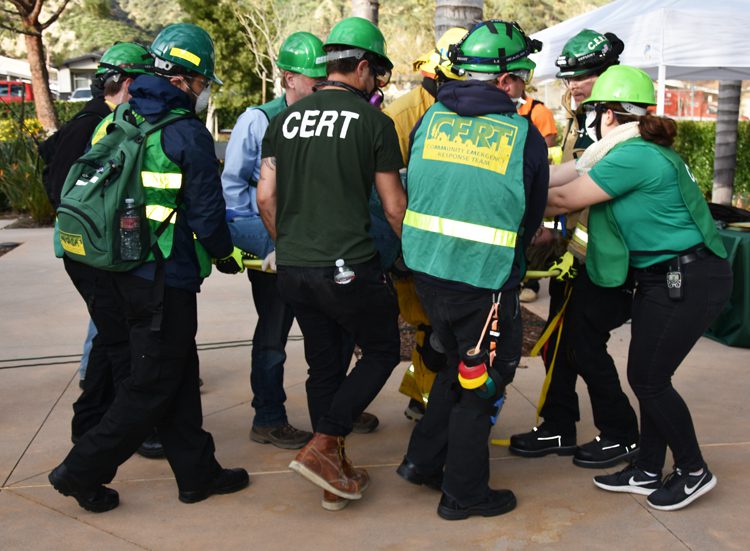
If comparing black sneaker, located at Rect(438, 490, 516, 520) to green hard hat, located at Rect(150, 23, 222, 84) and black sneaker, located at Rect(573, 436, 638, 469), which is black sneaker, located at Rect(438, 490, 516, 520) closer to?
black sneaker, located at Rect(573, 436, 638, 469)

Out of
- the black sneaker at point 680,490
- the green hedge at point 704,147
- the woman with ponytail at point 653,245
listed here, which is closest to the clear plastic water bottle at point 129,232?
the woman with ponytail at point 653,245

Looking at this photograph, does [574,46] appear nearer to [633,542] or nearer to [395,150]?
[395,150]

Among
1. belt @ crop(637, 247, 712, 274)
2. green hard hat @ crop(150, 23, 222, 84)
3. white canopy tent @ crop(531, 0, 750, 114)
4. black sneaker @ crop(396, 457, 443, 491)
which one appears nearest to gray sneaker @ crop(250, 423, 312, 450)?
black sneaker @ crop(396, 457, 443, 491)

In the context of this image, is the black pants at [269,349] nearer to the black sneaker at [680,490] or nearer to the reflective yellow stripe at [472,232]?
the reflective yellow stripe at [472,232]

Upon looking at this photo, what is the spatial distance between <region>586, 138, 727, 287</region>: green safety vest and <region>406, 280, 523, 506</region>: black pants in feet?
1.40

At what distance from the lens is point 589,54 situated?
4.61m

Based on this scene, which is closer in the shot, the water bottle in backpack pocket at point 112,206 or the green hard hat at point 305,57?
the water bottle in backpack pocket at point 112,206

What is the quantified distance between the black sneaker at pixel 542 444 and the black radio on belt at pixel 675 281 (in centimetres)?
111

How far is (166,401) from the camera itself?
3.85m

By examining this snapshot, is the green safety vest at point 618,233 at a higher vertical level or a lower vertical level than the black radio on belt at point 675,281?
higher

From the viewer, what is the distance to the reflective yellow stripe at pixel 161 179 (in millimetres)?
3697

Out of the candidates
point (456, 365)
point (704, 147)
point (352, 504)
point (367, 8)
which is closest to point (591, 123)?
point (456, 365)

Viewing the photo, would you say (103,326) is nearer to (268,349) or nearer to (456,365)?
(268,349)

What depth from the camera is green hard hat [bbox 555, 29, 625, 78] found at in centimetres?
461
